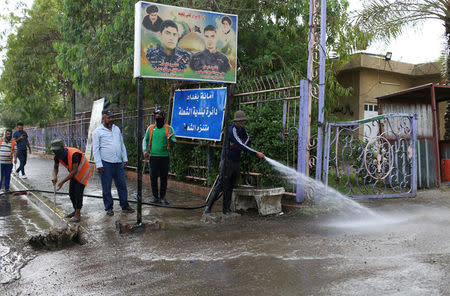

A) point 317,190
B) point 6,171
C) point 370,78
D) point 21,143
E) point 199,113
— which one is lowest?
point 317,190

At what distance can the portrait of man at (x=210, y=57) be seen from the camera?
248 inches

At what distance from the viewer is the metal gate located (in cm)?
711

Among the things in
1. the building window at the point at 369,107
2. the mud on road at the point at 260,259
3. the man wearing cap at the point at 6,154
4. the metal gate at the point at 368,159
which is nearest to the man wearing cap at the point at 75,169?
the mud on road at the point at 260,259

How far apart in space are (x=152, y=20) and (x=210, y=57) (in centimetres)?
112

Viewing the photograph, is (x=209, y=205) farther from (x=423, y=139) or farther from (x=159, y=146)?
(x=423, y=139)

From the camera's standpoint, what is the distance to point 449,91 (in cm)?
918

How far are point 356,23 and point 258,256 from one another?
8.25 metres

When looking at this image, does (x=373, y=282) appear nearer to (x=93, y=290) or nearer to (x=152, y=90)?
(x=93, y=290)

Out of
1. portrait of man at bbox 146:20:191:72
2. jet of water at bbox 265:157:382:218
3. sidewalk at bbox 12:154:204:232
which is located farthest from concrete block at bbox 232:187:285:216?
portrait of man at bbox 146:20:191:72

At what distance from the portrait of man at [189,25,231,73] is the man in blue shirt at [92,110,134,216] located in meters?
1.82

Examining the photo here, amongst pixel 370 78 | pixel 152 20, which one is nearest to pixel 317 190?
pixel 152 20

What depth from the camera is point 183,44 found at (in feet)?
20.1

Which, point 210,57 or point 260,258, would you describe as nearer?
Result: point 260,258

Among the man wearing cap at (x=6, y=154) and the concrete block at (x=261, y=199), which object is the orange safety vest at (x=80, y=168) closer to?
the concrete block at (x=261, y=199)
